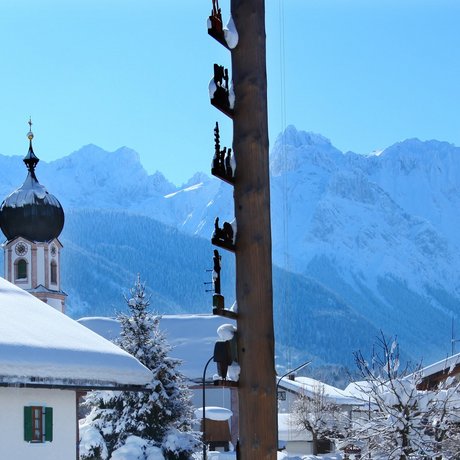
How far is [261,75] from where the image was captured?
22.9 ft

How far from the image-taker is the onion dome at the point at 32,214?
226 feet

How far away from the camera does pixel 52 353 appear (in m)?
20.1

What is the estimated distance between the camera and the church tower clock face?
68.4 metres

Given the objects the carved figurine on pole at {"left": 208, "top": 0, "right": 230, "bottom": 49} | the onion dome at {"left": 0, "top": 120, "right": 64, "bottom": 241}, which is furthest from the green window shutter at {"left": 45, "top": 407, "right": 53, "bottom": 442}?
the onion dome at {"left": 0, "top": 120, "right": 64, "bottom": 241}

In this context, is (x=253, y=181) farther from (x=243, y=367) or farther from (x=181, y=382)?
(x=181, y=382)

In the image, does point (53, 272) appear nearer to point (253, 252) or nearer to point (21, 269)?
point (21, 269)

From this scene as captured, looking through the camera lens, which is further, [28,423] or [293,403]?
→ [293,403]

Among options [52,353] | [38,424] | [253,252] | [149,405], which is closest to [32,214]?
[149,405]

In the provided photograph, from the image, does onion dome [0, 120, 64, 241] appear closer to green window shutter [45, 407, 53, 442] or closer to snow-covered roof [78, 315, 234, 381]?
snow-covered roof [78, 315, 234, 381]

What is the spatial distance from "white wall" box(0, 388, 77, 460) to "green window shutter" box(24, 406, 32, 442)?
0.07 meters

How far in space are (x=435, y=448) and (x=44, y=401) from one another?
6.51 m

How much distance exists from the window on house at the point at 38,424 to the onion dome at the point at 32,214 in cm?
4745

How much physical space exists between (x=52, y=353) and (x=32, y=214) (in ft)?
162

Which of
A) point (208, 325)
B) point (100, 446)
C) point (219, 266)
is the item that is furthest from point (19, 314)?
point (208, 325)
